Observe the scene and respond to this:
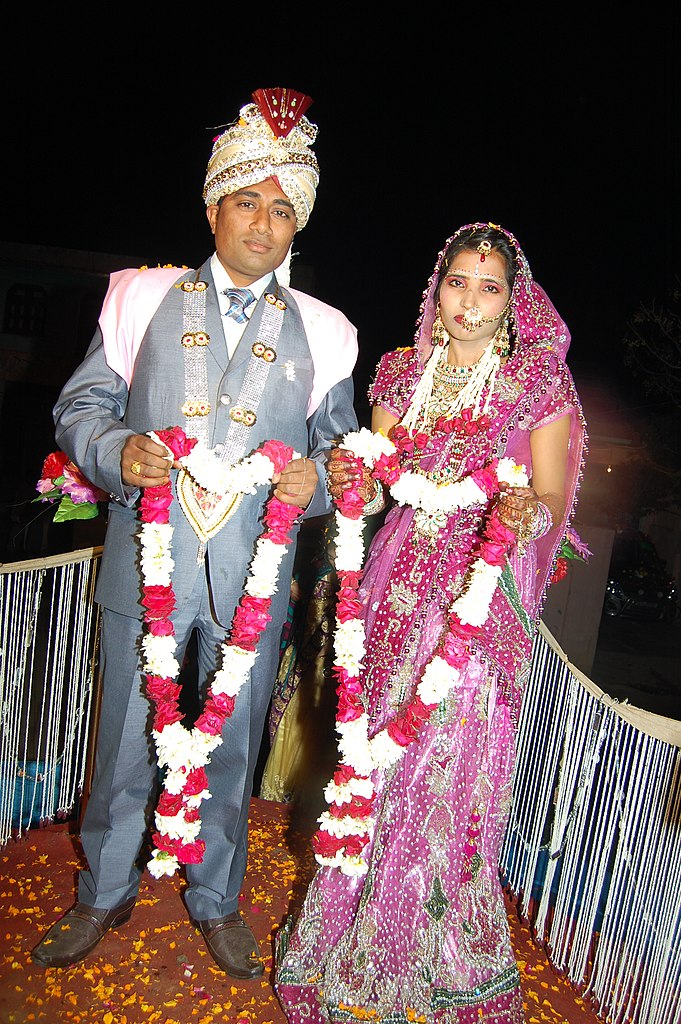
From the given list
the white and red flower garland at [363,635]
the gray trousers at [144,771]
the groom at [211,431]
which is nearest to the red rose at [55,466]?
the groom at [211,431]

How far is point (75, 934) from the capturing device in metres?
2.41

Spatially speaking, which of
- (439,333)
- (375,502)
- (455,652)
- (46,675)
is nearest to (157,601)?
(375,502)

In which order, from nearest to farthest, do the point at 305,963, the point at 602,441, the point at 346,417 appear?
the point at 305,963, the point at 346,417, the point at 602,441

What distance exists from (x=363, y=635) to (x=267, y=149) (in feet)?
5.06

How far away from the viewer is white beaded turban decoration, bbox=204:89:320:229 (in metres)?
2.37

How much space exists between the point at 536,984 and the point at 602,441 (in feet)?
69.2

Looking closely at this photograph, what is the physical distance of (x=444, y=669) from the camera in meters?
2.22

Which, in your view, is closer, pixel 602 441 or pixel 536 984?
pixel 536 984

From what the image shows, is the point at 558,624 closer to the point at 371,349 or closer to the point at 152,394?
the point at 152,394

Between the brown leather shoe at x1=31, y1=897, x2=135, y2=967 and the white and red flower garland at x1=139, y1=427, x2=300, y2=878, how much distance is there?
1.32ft

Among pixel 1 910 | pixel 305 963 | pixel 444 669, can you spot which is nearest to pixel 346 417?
pixel 444 669

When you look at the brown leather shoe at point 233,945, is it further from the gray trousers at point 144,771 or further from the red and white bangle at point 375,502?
the red and white bangle at point 375,502

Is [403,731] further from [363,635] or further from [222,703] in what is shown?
[222,703]

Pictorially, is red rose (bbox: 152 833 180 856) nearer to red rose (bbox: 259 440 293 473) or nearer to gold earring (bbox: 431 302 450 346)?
red rose (bbox: 259 440 293 473)
